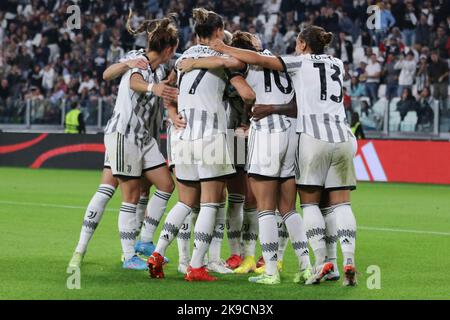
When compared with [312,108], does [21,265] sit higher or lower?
lower

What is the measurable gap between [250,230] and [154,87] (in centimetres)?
166

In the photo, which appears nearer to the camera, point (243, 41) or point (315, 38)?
point (315, 38)

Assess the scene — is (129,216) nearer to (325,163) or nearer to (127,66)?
(127,66)

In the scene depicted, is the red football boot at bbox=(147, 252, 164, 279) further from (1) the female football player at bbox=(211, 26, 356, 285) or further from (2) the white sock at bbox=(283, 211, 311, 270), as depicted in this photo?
(1) the female football player at bbox=(211, 26, 356, 285)

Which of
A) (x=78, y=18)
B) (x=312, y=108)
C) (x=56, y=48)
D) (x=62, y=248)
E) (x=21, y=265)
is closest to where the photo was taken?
(x=312, y=108)

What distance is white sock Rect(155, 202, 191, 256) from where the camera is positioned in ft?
26.6

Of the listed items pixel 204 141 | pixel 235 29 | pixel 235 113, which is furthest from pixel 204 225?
pixel 235 29

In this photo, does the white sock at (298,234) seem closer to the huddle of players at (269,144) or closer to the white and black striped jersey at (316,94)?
the huddle of players at (269,144)

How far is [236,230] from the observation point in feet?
29.8

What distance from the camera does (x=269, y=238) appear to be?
26.0ft

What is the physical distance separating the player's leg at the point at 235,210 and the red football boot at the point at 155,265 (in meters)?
1.01
